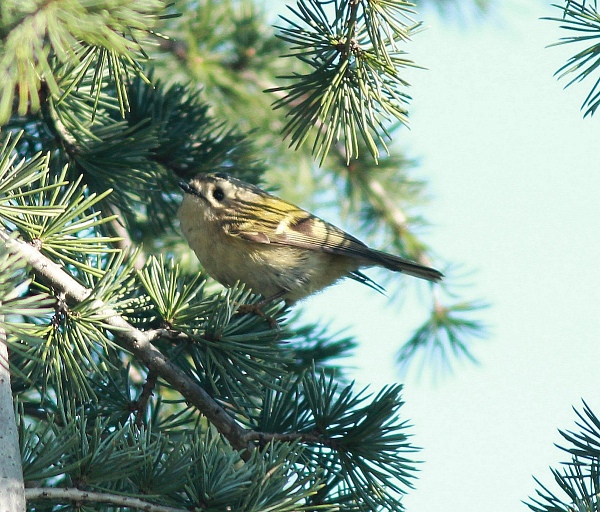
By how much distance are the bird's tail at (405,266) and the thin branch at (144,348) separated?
5.38 ft

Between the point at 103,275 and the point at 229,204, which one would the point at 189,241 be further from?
the point at 103,275

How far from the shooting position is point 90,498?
153 centimetres

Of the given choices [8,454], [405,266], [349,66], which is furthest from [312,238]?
[8,454]

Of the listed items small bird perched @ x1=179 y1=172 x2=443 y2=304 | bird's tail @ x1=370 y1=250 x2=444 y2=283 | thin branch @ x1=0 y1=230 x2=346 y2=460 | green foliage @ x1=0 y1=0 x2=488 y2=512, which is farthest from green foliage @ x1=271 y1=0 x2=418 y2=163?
bird's tail @ x1=370 y1=250 x2=444 y2=283

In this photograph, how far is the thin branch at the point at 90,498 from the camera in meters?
1.49

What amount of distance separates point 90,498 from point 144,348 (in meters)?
0.47

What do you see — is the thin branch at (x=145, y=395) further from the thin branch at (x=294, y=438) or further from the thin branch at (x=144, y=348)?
the thin branch at (x=294, y=438)

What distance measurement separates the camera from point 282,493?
1.61 metres

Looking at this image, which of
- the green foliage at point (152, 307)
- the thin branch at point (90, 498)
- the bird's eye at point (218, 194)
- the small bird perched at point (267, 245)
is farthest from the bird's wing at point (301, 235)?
the thin branch at point (90, 498)

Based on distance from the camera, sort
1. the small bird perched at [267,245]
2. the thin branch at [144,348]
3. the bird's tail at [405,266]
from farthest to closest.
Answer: the bird's tail at [405,266], the small bird perched at [267,245], the thin branch at [144,348]

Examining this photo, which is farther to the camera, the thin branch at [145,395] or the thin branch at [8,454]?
the thin branch at [145,395]

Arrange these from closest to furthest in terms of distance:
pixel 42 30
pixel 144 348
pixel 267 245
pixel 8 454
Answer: pixel 42 30
pixel 8 454
pixel 144 348
pixel 267 245

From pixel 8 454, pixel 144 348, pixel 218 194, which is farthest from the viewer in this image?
→ pixel 218 194

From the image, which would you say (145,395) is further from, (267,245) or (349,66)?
(267,245)
